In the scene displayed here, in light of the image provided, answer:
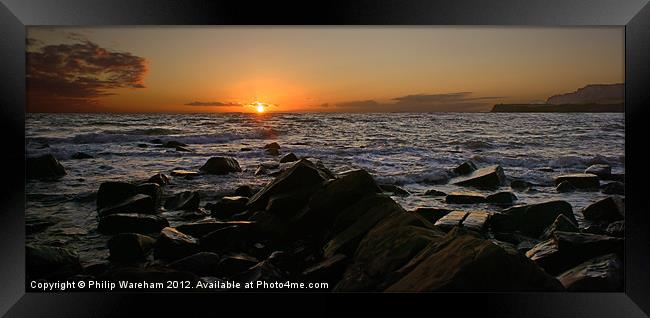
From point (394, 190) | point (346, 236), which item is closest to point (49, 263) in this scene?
point (346, 236)

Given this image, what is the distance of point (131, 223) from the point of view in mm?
3523

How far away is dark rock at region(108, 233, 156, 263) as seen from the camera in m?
3.39

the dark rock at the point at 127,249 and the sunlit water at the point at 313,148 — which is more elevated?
the sunlit water at the point at 313,148

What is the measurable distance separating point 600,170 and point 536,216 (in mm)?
589

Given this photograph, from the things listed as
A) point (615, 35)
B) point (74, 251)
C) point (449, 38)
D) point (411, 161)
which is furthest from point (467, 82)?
point (74, 251)

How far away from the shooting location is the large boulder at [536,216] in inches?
135

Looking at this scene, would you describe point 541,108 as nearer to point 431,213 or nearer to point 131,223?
point 431,213

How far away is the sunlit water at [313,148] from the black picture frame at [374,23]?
0.42 feet

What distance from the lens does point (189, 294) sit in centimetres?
331

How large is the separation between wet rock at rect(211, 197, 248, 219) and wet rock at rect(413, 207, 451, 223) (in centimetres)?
149

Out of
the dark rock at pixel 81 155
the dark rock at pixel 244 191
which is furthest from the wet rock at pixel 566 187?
the dark rock at pixel 81 155

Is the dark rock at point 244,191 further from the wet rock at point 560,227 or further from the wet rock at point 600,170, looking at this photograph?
the wet rock at point 600,170

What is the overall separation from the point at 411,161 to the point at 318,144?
2.57 feet

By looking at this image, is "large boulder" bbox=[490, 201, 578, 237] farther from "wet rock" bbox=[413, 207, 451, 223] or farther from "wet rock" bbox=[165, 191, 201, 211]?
"wet rock" bbox=[165, 191, 201, 211]
